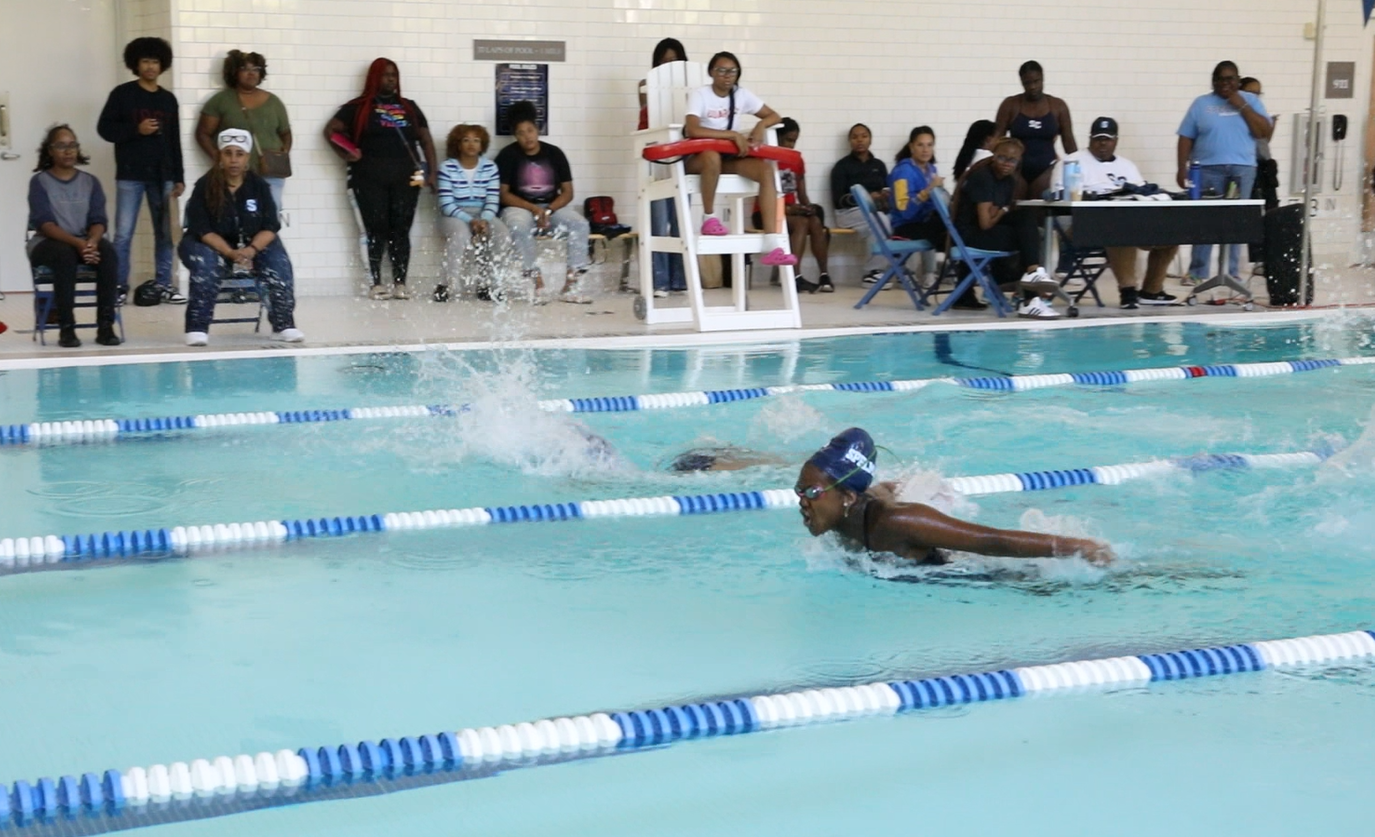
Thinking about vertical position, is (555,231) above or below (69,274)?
above

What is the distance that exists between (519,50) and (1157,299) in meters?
5.24

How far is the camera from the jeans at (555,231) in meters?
11.2

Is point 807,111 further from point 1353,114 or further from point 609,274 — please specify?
point 1353,114

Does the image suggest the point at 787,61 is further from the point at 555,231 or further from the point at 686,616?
the point at 686,616

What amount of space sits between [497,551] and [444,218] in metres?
7.18

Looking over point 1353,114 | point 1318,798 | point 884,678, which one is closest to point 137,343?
point 884,678

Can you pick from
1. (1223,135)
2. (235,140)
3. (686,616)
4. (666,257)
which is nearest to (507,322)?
(235,140)

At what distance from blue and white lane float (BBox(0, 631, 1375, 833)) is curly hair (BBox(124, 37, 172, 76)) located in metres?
8.56

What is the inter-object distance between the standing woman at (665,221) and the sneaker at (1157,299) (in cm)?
339

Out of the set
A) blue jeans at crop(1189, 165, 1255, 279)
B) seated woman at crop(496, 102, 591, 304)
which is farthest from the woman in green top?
blue jeans at crop(1189, 165, 1255, 279)

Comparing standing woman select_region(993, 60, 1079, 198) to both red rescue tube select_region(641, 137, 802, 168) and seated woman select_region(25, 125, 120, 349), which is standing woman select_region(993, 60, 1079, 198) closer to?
red rescue tube select_region(641, 137, 802, 168)

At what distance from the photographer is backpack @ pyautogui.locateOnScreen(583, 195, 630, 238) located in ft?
38.8

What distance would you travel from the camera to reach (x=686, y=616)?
3.90m

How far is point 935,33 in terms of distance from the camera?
513 inches
